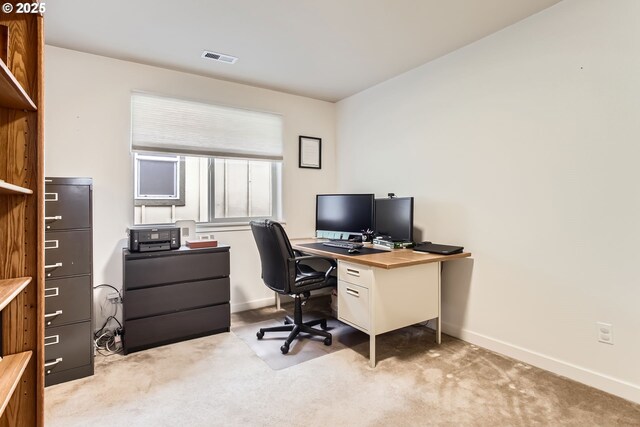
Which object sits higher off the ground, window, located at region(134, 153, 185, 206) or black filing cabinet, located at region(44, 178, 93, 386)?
window, located at region(134, 153, 185, 206)

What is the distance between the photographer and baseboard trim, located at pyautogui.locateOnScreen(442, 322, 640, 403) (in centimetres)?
196

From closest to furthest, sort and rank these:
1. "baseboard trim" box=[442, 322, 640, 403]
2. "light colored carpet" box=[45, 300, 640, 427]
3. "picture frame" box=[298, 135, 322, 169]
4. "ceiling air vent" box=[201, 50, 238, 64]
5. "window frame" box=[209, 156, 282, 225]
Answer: "light colored carpet" box=[45, 300, 640, 427], "baseboard trim" box=[442, 322, 640, 403], "ceiling air vent" box=[201, 50, 238, 64], "window frame" box=[209, 156, 282, 225], "picture frame" box=[298, 135, 322, 169]

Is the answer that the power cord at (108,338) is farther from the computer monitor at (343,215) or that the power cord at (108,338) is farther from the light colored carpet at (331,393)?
the computer monitor at (343,215)

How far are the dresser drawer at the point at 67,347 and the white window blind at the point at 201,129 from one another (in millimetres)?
1598

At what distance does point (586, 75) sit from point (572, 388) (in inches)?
78.0

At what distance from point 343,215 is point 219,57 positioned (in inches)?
74.0

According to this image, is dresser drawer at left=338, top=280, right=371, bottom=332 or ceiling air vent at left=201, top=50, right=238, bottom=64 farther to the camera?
ceiling air vent at left=201, top=50, right=238, bottom=64

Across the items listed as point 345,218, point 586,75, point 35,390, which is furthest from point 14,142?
point 586,75

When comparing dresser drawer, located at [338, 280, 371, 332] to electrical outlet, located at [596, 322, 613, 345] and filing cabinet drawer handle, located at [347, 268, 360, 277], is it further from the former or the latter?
electrical outlet, located at [596, 322, 613, 345]

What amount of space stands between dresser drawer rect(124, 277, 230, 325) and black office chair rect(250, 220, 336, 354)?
1.49 ft

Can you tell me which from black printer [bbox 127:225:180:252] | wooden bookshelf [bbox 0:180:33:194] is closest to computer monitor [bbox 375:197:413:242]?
black printer [bbox 127:225:180:252]

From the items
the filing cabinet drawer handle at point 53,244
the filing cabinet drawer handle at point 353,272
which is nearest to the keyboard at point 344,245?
the filing cabinet drawer handle at point 353,272

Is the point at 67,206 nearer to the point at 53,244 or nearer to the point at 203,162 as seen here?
the point at 53,244

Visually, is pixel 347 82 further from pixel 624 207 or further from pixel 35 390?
pixel 35 390
